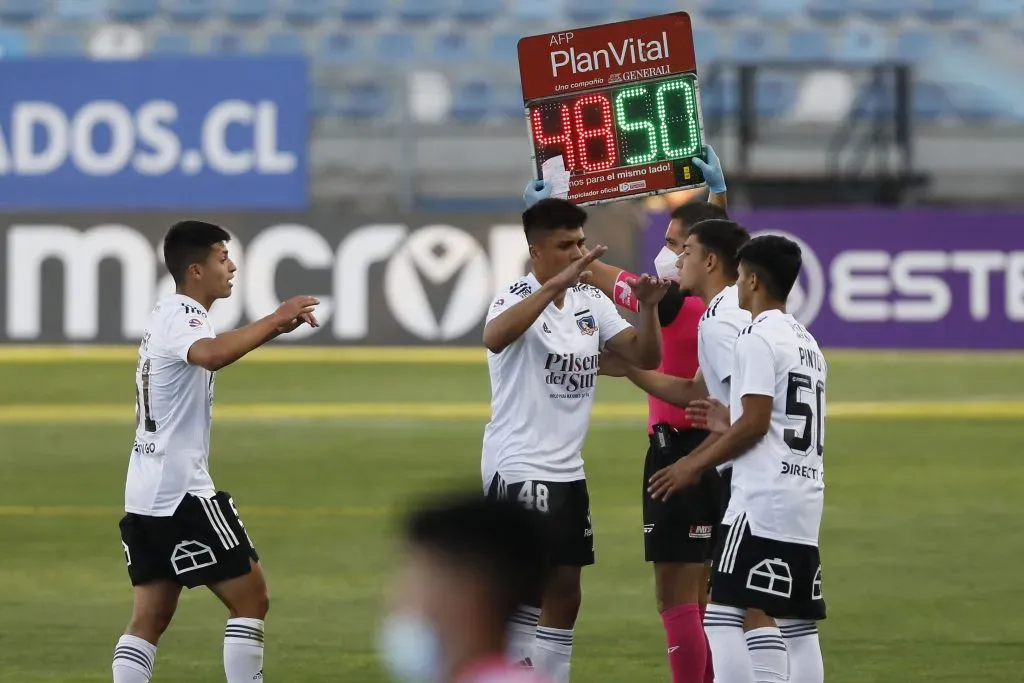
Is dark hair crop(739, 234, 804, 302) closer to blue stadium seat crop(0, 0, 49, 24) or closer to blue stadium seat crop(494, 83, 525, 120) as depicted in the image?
blue stadium seat crop(494, 83, 525, 120)

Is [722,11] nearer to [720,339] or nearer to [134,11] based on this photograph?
[134,11]

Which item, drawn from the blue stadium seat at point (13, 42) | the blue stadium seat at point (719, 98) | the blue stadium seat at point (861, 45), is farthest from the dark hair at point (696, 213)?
the blue stadium seat at point (13, 42)

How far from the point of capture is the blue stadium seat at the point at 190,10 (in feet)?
102

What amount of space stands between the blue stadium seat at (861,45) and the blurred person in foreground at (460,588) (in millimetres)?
28225

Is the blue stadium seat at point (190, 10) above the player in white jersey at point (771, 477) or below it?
above

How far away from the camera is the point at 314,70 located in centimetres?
2758

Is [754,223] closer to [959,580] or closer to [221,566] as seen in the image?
[959,580]

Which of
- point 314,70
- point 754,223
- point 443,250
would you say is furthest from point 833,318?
point 314,70

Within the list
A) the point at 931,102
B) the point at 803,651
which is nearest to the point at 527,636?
the point at 803,651

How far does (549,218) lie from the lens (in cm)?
671

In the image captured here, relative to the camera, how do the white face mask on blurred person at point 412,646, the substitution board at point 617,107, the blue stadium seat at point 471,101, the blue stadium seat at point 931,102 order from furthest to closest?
the blue stadium seat at point 471,101 < the blue stadium seat at point 931,102 < the substitution board at point 617,107 < the white face mask on blurred person at point 412,646

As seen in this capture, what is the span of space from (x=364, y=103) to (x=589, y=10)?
4.30 metres

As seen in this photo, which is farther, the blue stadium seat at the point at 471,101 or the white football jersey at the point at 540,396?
the blue stadium seat at the point at 471,101

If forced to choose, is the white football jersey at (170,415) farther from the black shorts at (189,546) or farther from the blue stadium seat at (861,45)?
the blue stadium seat at (861,45)
